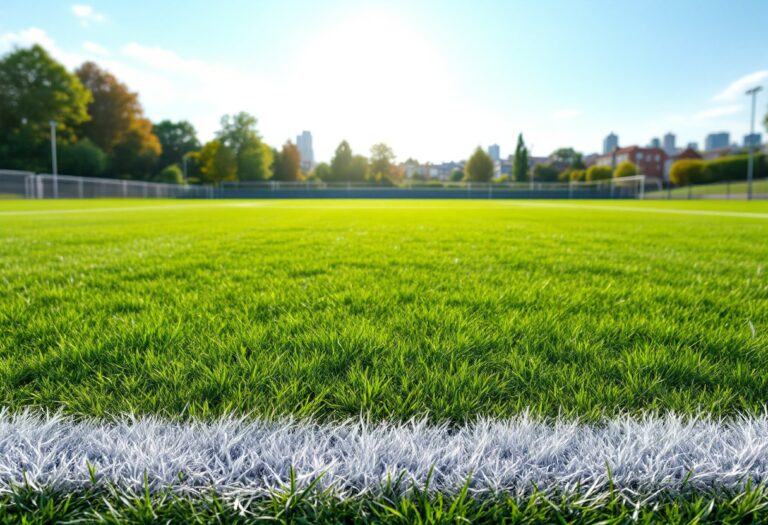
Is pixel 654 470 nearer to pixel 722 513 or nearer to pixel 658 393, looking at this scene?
pixel 722 513

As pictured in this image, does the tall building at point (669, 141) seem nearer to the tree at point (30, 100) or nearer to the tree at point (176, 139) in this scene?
the tree at point (176, 139)

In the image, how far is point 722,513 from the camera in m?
0.76

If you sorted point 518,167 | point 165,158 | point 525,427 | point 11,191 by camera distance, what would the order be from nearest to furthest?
1. point 525,427
2. point 11,191
3. point 165,158
4. point 518,167

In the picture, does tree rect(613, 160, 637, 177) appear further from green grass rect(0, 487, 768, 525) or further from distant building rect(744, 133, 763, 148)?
green grass rect(0, 487, 768, 525)

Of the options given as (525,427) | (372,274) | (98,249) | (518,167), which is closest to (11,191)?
(98,249)

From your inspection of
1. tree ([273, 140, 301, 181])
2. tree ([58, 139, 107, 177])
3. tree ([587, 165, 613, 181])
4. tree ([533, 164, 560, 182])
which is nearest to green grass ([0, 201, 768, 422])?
tree ([58, 139, 107, 177])

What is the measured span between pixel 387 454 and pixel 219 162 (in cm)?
4732

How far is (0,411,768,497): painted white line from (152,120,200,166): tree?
211 ft

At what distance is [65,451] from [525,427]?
1063mm

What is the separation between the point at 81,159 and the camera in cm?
3738

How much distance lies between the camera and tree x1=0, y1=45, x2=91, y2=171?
3456 cm

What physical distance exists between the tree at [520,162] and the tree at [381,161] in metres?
19.4

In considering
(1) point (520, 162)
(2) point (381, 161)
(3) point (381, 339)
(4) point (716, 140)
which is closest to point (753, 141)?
(1) point (520, 162)

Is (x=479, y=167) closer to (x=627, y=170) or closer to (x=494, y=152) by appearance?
(x=494, y=152)
